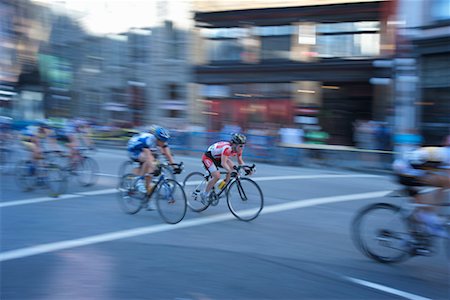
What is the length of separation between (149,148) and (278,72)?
15492 mm

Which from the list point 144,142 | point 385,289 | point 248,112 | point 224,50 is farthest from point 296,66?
point 385,289

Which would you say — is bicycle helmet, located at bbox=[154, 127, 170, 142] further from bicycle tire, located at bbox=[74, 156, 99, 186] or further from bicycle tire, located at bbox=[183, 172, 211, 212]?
bicycle tire, located at bbox=[74, 156, 99, 186]

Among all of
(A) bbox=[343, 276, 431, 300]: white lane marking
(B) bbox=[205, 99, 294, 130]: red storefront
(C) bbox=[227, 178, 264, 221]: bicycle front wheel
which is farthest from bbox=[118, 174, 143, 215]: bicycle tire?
(B) bbox=[205, 99, 294, 130]: red storefront

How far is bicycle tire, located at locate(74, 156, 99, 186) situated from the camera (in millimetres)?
11500

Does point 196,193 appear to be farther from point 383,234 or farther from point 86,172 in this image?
point 86,172

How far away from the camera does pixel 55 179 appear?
1041cm

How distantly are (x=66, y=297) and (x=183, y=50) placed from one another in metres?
23.8

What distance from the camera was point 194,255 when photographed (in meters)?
6.16

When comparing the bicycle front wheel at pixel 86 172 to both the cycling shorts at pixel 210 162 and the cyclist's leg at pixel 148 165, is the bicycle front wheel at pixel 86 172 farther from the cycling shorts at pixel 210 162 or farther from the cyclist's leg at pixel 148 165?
the cycling shorts at pixel 210 162

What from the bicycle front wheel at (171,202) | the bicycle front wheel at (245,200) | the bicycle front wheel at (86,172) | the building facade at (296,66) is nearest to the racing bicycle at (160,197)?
the bicycle front wheel at (171,202)

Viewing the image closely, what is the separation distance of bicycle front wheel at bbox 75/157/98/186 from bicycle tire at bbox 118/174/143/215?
9.41 ft

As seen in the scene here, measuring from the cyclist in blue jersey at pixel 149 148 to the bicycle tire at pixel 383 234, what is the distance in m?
3.79

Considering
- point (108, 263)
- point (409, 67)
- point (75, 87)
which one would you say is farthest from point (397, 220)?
point (75, 87)

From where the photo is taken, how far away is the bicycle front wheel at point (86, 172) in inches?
453
